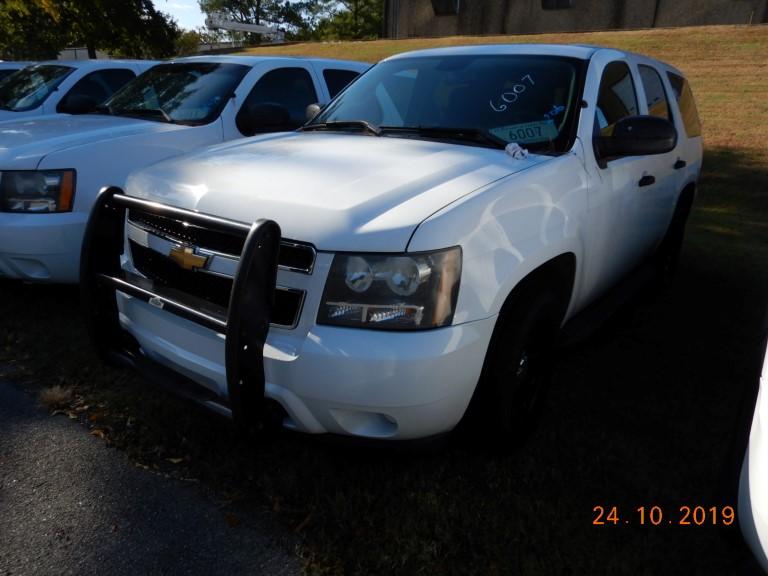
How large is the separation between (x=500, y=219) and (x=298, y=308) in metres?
0.81

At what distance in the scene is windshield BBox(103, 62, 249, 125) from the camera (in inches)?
192

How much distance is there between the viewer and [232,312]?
1977mm

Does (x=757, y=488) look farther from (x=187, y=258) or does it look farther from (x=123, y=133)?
(x=123, y=133)

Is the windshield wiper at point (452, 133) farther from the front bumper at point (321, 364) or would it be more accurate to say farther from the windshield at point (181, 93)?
the windshield at point (181, 93)

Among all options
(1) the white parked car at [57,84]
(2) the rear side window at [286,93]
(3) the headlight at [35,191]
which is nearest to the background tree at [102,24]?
(1) the white parked car at [57,84]

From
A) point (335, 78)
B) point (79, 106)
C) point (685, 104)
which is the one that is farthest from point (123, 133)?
point (685, 104)

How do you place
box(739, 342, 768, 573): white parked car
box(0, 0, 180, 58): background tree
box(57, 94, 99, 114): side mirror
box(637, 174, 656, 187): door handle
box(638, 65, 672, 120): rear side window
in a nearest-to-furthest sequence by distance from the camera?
box(739, 342, 768, 573): white parked car < box(637, 174, 656, 187): door handle < box(638, 65, 672, 120): rear side window < box(57, 94, 99, 114): side mirror < box(0, 0, 180, 58): background tree

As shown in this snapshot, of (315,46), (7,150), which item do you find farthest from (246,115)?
(315,46)

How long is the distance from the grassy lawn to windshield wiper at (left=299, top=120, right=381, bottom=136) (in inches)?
64.1

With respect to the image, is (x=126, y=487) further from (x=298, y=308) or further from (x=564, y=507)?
(x=564, y=507)

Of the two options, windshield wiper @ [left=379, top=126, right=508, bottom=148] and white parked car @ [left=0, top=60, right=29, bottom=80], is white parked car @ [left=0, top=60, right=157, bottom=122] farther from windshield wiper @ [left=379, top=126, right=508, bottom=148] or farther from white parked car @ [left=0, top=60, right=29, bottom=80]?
windshield wiper @ [left=379, top=126, right=508, bottom=148]

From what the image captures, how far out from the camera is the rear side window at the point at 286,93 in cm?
515

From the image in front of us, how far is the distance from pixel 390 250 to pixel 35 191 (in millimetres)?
2836
